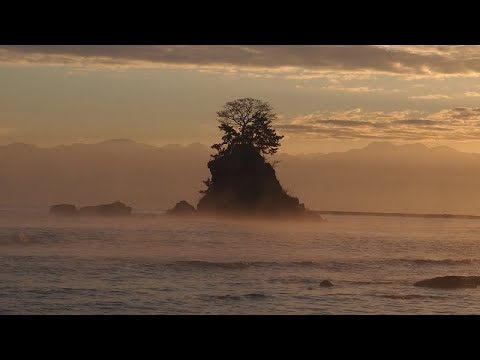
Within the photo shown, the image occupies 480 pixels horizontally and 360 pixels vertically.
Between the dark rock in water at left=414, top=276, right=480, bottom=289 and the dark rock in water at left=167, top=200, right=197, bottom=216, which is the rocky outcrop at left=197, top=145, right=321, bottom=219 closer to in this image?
the dark rock in water at left=167, top=200, right=197, bottom=216

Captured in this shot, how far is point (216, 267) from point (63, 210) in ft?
64.8

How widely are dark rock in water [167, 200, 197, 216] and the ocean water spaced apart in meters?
0.52

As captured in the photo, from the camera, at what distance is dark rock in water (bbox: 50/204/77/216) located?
3909 centimetres

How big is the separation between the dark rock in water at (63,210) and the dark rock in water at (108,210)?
494 millimetres

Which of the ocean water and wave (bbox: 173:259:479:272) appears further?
wave (bbox: 173:259:479:272)

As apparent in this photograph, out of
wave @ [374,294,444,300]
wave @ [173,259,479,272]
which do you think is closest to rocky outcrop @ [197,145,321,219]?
wave @ [173,259,479,272]

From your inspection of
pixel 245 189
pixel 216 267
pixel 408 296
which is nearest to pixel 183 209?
pixel 245 189

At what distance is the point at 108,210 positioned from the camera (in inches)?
1574
